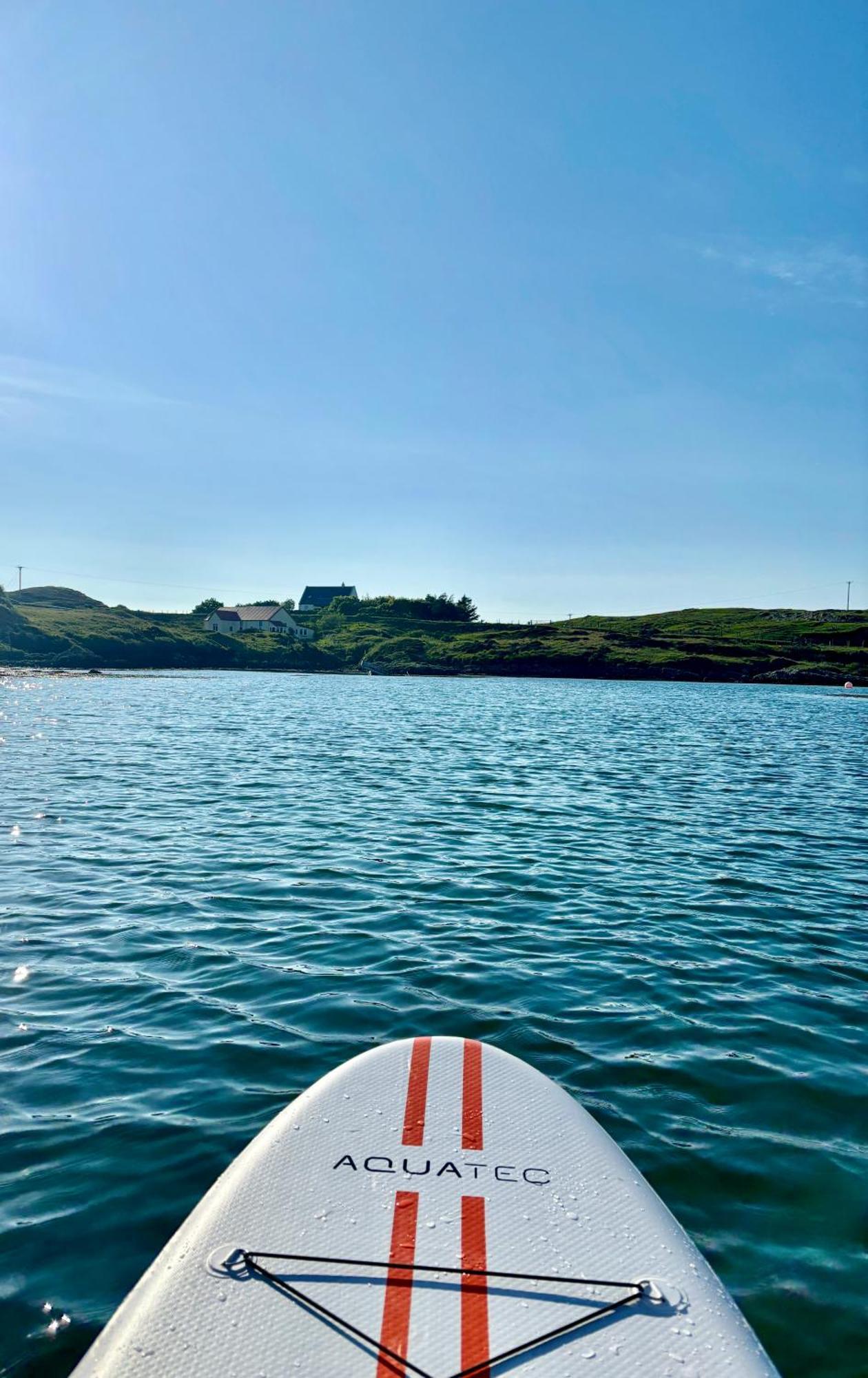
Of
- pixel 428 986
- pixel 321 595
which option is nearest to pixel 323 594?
pixel 321 595

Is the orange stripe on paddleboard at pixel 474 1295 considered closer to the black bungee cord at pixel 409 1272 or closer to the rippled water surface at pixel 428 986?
the black bungee cord at pixel 409 1272

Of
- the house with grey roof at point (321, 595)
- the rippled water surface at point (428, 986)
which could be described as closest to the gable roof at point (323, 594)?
the house with grey roof at point (321, 595)

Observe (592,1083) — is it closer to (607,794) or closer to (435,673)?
(607,794)

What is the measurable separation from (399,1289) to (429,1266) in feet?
0.60

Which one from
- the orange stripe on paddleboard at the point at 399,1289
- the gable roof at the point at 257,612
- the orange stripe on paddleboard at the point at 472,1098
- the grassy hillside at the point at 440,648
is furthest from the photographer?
the gable roof at the point at 257,612

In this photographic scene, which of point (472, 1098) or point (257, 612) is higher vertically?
point (257, 612)

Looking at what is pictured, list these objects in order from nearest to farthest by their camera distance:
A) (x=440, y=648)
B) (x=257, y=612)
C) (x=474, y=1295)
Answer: (x=474, y=1295) < (x=440, y=648) < (x=257, y=612)

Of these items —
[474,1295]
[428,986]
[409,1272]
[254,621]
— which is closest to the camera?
[474,1295]

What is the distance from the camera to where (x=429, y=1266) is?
4020 millimetres

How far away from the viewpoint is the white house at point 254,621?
518 ft

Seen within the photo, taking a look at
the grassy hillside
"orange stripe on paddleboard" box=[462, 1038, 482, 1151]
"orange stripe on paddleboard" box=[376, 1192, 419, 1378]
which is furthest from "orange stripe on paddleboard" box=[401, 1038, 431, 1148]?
the grassy hillside

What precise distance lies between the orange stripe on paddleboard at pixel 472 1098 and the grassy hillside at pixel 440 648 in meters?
104

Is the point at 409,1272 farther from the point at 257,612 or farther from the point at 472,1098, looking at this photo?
the point at 257,612

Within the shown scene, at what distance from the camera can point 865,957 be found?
33.5 feet
